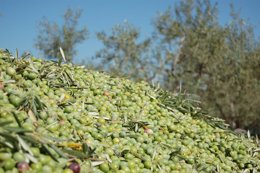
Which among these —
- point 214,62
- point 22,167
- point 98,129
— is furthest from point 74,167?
point 214,62

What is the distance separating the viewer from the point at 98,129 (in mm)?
3498

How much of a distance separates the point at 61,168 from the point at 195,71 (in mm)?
17523

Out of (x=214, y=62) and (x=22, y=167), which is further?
(x=214, y=62)

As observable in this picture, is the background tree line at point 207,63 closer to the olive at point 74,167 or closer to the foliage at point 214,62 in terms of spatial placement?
the foliage at point 214,62

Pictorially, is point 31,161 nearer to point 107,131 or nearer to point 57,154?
point 57,154

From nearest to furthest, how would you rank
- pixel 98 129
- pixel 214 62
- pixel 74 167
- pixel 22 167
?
1. pixel 22 167
2. pixel 74 167
3. pixel 98 129
4. pixel 214 62

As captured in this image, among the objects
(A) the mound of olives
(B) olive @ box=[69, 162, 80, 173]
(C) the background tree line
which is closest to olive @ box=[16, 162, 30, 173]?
(A) the mound of olives

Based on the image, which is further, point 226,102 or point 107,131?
point 226,102

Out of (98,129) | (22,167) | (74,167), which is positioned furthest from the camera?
(98,129)

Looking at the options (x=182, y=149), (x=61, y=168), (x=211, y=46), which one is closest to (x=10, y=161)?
(x=61, y=168)

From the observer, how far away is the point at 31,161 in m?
2.13

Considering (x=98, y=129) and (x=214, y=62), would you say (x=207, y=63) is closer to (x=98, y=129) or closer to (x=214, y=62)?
(x=214, y=62)

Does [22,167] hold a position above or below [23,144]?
below

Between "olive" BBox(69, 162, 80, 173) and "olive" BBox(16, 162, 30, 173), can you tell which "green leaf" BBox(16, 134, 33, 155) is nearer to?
"olive" BBox(16, 162, 30, 173)
